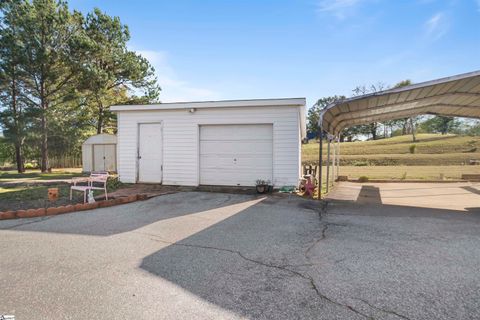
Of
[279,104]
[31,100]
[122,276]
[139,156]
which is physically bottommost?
[122,276]

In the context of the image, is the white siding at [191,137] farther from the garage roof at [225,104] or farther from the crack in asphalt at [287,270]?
the crack in asphalt at [287,270]

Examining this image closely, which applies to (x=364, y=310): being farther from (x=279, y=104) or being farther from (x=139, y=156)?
(x=139, y=156)

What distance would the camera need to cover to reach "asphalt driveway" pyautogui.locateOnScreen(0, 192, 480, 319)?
8.07 ft

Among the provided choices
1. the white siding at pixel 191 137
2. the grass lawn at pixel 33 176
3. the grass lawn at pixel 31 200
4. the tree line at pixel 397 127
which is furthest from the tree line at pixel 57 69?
the tree line at pixel 397 127

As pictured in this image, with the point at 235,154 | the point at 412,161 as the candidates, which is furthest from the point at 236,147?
the point at 412,161

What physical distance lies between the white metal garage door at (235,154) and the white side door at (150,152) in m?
1.53

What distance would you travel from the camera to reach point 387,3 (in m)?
8.26

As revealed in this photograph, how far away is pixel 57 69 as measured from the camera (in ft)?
Result: 63.4

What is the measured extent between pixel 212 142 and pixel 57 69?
1584 cm

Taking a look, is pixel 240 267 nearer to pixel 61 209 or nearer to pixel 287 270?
pixel 287 270

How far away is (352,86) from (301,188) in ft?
205

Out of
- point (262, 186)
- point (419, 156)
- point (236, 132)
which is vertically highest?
point (236, 132)

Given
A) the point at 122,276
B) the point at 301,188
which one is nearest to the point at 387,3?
the point at 301,188

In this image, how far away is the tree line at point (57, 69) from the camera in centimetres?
1752
